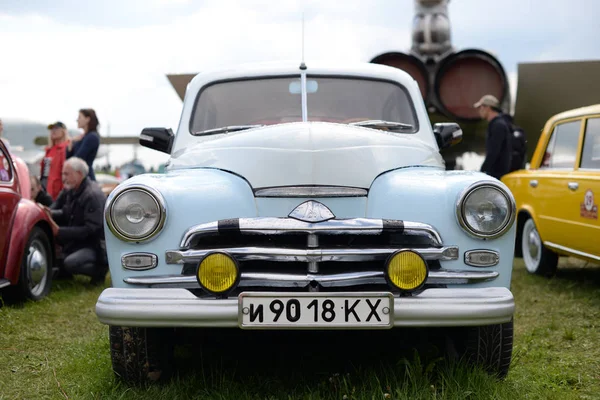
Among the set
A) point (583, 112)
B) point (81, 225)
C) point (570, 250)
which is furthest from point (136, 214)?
point (583, 112)

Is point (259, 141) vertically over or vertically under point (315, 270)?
over

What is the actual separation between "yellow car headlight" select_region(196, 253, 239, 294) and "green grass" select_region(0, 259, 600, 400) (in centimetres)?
53

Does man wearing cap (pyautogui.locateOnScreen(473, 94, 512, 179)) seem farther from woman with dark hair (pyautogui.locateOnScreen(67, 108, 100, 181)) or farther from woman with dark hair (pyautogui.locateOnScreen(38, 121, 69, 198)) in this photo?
woman with dark hair (pyautogui.locateOnScreen(38, 121, 69, 198))

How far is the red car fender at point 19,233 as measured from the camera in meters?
5.07

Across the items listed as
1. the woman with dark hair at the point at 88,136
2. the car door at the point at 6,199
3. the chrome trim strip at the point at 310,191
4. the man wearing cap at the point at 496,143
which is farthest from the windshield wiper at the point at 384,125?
the woman with dark hair at the point at 88,136

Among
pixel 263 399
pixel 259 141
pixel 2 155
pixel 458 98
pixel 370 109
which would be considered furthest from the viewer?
pixel 458 98

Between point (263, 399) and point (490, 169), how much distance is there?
16.4 feet

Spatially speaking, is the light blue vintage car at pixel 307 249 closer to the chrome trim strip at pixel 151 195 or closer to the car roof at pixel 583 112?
the chrome trim strip at pixel 151 195

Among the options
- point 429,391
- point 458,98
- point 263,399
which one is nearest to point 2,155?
point 263,399

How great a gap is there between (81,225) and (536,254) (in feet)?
13.5

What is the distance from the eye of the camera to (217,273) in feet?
8.96

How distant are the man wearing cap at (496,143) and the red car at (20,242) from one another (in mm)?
4301

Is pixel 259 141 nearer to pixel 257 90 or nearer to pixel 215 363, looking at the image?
pixel 257 90

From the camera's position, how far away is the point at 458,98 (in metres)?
8.95
